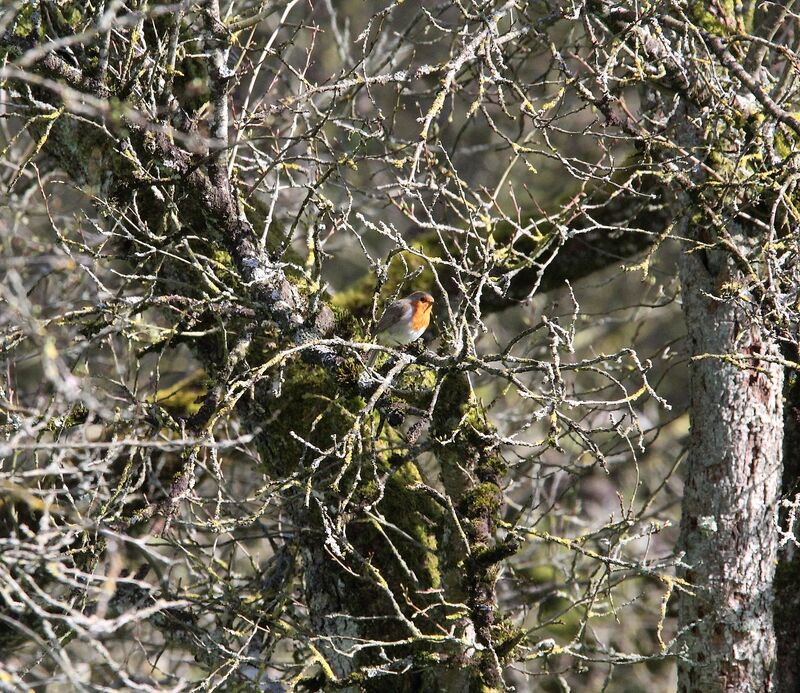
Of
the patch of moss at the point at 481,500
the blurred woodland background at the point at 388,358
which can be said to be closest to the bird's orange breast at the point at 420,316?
→ the blurred woodland background at the point at 388,358

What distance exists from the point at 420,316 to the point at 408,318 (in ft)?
0.21

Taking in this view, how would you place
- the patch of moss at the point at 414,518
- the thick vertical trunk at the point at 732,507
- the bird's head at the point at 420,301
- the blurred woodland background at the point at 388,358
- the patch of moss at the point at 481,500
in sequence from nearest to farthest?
the blurred woodland background at the point at 388,358 < the patch of moss at the point at 481,500 < the thick vertical trunk at the point at 732,507 < the patch of moss at the point at 414,518 < the bird's head at the point at 420,301

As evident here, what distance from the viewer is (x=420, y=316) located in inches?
175

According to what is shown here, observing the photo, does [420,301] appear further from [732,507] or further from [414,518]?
[732,507]

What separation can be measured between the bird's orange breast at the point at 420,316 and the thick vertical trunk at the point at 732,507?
1343mm

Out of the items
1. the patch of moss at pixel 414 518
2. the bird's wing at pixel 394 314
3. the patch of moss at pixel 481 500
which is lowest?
the patch of moss at pixel 414 518

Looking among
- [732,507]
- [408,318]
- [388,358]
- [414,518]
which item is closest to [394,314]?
[408,318]

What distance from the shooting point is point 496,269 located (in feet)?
13.8

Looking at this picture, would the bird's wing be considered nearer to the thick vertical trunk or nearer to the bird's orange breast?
the bird's orange breast

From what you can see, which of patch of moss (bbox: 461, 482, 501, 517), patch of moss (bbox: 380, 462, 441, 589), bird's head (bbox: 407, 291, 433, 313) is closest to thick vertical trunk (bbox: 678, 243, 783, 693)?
patch of moss (bbox: 461, 482, 501, 517)

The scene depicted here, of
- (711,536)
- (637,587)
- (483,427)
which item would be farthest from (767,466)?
(637,587)

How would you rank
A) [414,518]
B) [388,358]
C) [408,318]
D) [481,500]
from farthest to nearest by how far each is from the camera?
[408,318] → [414,518] → [388,358] → [481,500]

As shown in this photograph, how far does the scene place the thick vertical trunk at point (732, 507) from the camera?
3518 mm

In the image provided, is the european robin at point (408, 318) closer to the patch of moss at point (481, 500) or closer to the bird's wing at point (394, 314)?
the bird's wing at point (394, 314)
